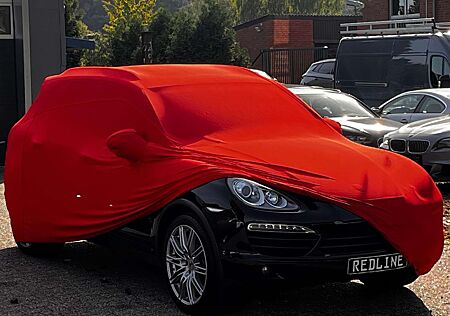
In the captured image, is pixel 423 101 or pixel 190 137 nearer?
pixel 190 137

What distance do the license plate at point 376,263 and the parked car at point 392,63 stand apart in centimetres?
1367

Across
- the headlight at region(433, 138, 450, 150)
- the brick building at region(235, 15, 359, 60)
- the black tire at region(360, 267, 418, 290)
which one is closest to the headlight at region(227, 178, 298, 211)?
the black tire at region(360, 267, 418, 290)

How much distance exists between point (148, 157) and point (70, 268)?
1711 mm

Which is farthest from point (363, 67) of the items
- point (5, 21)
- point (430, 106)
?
point (5, 21)

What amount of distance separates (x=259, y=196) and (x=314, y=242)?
46cm

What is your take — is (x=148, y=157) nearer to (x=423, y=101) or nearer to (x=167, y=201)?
(x=167, y=201)

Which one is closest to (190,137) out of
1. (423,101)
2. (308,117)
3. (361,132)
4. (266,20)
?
(308,117)

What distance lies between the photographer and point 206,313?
5855mm

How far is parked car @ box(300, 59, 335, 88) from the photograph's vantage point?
2666cm

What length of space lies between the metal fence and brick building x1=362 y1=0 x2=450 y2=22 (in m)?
2.60

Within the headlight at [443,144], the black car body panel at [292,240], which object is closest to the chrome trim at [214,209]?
the black car body panel at [292,240]

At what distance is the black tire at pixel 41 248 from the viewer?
7.93m

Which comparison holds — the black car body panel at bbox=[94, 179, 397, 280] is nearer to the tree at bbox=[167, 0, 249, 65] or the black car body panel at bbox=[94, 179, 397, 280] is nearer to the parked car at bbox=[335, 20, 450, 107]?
the parked car at bbox=[335, 20, 450, 107]

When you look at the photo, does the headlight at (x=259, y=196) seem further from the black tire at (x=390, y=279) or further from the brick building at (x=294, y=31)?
the brick building at (x=294, y=31)
